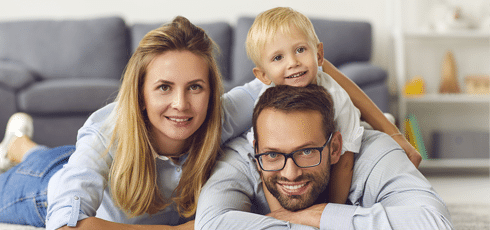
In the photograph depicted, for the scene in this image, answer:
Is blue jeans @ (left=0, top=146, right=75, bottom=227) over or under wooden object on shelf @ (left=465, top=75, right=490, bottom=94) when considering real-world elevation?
over

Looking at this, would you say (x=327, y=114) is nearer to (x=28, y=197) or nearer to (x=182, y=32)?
(x=182, y=32)

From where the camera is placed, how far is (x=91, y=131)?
1.28 meters

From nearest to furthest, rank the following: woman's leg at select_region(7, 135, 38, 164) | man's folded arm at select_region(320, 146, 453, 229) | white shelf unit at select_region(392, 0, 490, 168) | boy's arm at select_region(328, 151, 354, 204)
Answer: man's folded arm at select_region(320, 146, 453, 229) → boy's arm at select_region(328, 151, 354, 204) → woman's leg at select_region(7, 135, 38, 164) → white shelf unit at select_region(392, 0, 490, 168)

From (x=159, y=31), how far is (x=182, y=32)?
7 cm

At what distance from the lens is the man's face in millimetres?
1088

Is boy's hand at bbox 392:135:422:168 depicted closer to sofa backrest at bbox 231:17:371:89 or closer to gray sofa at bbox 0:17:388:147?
gray sofa at bbox 0:17:388:147

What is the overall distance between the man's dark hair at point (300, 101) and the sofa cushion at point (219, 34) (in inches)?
83.9

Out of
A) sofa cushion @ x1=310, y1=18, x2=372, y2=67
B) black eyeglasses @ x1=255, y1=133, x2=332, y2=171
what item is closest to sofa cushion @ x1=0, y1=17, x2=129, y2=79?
sofa cushion @ x1=310, y1=18, x2=372, y2=67

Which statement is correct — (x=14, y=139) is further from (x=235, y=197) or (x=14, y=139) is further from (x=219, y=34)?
(x=219, y=34)

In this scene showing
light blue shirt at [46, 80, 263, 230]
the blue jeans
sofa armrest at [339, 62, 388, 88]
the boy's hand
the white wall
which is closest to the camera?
light blue shirt at [46, 80, 263, 230]

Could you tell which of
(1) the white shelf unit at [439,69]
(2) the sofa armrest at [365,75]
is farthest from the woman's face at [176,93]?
(1) the white shelf unit at [439,69]

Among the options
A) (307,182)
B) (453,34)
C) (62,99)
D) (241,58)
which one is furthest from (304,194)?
(453,34)

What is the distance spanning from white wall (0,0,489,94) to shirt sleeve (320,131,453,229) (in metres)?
2.85

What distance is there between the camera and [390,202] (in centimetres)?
107
